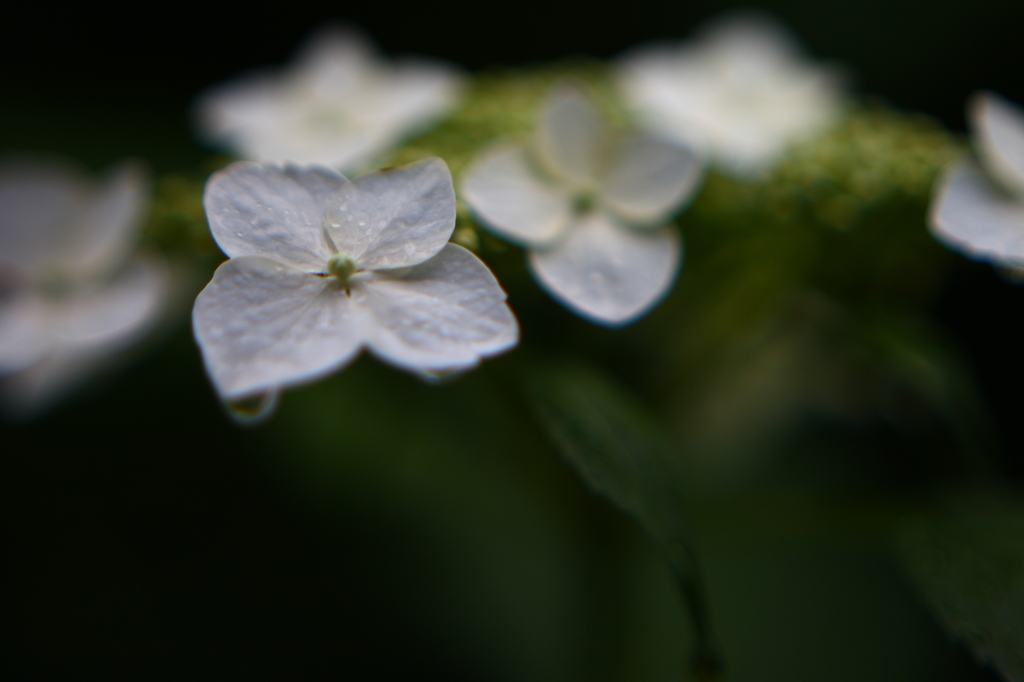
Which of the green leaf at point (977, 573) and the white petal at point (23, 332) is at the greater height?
the white petal at point (23, 332)

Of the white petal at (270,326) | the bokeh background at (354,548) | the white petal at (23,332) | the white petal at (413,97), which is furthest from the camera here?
the bokeh background at (354,548)

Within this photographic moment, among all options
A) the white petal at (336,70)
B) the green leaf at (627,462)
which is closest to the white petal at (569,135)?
the green leaf at (627,462)

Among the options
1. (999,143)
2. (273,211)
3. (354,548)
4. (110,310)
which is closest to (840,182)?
(999,143)

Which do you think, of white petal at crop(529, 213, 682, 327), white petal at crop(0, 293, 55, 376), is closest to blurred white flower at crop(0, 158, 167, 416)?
white petal at crop(0, 293, 55, 376)

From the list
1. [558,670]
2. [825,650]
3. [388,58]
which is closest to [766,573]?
[825,650]

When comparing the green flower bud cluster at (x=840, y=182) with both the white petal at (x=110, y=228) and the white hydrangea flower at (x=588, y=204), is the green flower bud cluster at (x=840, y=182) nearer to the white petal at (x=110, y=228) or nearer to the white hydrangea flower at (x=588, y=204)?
the white hydrangea flower at (x=588, y=204)

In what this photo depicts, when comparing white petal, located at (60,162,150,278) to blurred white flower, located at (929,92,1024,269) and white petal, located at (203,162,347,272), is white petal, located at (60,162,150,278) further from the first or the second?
blurred white flower, located at (929,92,1024,269)

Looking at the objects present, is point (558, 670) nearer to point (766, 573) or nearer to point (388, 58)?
point (766, 573)
